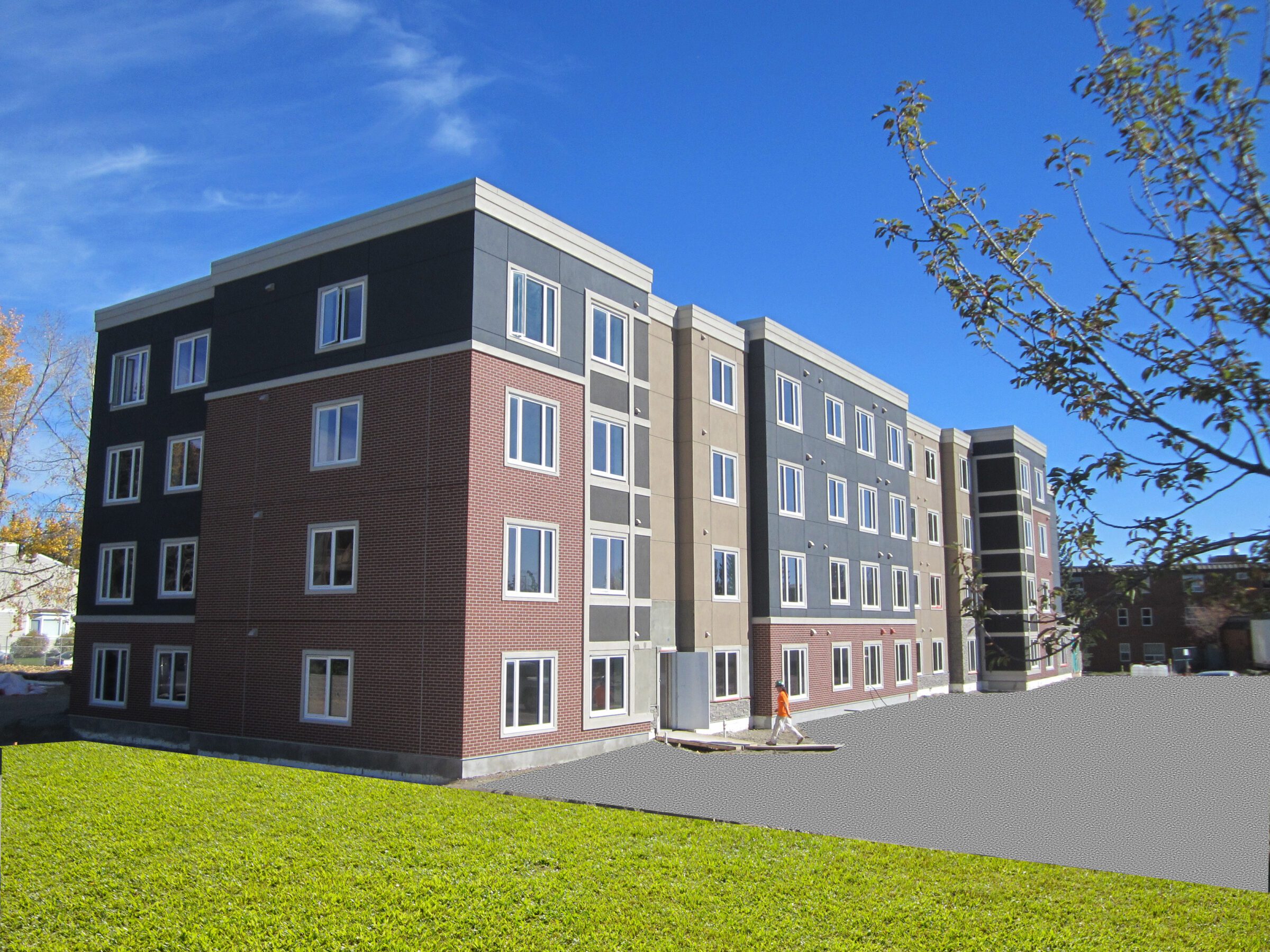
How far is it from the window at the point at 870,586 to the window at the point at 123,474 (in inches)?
990

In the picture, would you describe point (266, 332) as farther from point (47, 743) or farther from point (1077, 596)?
point (1077, 596)

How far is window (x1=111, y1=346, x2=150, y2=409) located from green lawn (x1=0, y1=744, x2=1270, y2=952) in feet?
52.4

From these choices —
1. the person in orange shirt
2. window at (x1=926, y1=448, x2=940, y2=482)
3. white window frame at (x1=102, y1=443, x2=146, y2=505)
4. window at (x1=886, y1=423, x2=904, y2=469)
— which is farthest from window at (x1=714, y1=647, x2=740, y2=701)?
window at (x1=926, y1=448, x2=940, y2=482)

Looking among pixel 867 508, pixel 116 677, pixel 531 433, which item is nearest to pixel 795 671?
pixel 867 508

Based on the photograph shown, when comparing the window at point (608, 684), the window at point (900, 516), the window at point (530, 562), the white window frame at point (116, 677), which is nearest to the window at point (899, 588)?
the window at point (900, 516)

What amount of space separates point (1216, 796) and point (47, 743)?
2773 centimetres

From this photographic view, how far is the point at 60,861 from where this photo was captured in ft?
39.8

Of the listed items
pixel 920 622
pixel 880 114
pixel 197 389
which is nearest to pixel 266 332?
pixel 197 389

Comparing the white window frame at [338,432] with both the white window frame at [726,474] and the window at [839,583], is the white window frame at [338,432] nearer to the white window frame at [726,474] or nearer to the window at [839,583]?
the white window frame at [726,474]

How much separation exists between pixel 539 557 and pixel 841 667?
16.6 meters

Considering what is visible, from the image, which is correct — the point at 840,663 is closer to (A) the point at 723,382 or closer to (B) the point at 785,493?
(B) the point at 785,493

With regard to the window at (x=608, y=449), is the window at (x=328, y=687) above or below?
below

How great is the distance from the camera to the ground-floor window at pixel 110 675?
27.1 meters

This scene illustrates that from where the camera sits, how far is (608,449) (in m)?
24.3
